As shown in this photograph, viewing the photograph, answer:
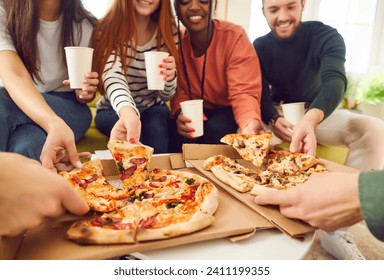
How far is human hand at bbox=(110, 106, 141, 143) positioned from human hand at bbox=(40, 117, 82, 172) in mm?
135

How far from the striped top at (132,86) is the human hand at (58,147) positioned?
208mm

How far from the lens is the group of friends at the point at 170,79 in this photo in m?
1.00

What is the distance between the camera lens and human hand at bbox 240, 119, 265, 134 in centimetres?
117

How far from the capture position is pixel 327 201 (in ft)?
1.83

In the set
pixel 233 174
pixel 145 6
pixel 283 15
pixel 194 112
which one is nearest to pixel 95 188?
pixel 233 174

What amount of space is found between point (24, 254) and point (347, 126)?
3.98 ft

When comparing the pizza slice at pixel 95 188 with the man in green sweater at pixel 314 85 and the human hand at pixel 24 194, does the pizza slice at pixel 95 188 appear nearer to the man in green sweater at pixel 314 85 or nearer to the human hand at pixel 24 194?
the human hand at pixel 24 194

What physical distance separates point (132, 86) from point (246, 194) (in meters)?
0.75

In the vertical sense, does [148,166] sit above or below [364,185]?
below

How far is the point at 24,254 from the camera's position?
491 millimetres

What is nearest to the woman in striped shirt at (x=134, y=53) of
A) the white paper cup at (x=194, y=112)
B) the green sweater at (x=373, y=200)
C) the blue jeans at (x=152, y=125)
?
the blue jeans at (x=152, y=125)

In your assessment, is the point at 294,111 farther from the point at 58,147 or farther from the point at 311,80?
the point at 58,147
